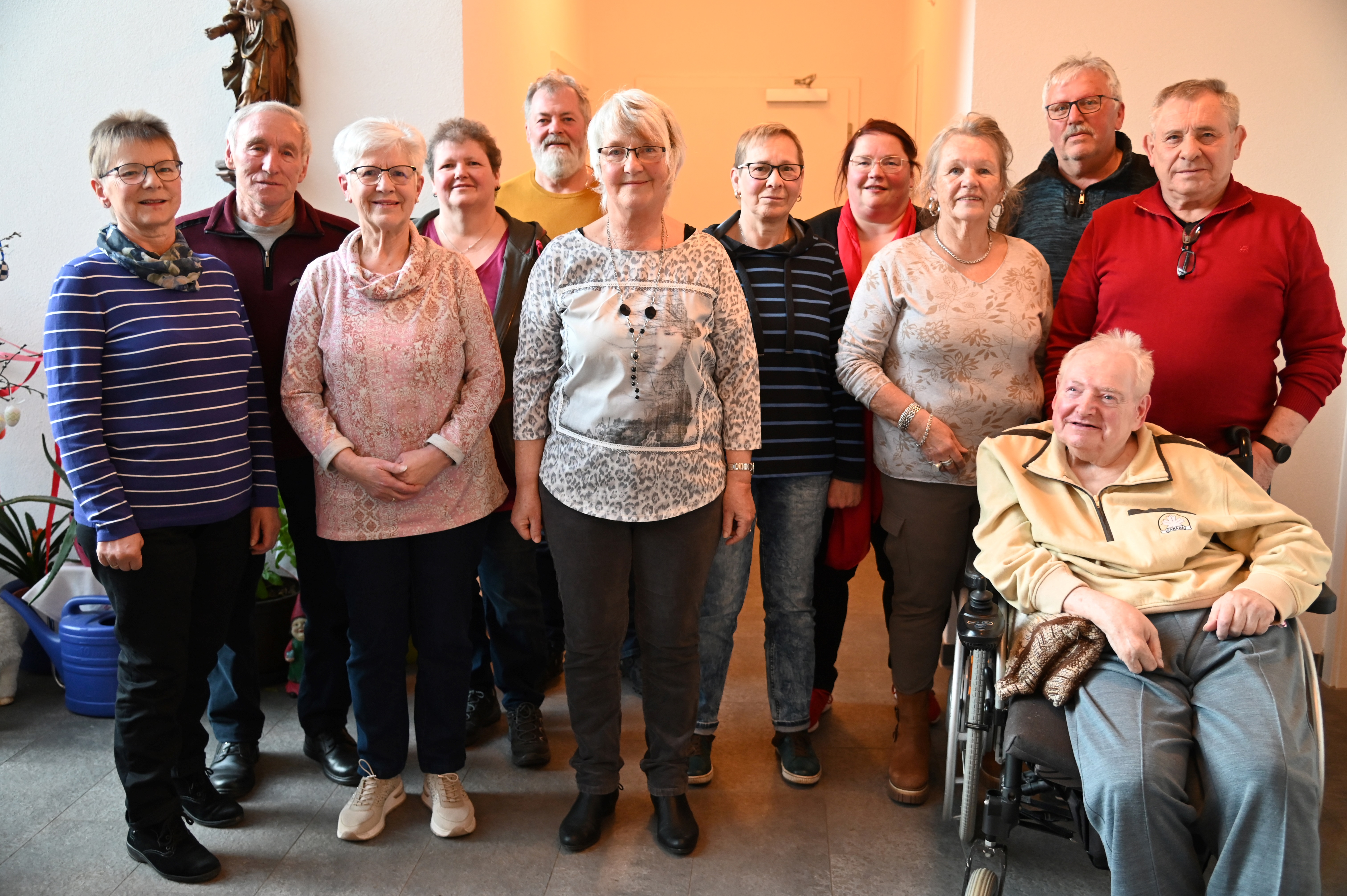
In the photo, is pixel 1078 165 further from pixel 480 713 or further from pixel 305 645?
pixel 305 645

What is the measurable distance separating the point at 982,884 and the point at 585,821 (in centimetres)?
88

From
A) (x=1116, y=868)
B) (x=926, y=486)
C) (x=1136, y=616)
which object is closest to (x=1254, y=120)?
(x=926, y=486)

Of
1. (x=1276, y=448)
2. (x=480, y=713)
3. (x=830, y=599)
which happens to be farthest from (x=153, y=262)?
(x=1276, y=448)

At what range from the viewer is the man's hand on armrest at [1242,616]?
1.79 metres

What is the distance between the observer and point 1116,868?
1620 mm

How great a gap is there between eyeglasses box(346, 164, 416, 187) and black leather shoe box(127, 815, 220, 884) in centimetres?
145

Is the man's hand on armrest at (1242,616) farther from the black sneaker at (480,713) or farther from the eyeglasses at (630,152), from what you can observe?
the black sneaker at (480,713)

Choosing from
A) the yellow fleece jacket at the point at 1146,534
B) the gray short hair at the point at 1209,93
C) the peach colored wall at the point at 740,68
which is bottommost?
A: the yellow fleece jacket at the point at 1146,534

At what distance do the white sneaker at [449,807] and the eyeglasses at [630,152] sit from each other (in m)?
1.47

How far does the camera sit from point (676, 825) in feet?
7.16

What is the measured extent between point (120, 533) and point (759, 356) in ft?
4.64

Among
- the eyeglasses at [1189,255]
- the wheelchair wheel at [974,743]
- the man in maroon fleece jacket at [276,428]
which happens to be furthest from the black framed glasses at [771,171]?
the wheelchair wheel at [974,743]

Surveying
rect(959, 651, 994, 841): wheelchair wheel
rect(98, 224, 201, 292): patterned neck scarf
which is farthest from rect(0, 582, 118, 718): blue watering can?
rect(959, 651, 994, 841): wheelchair wheel

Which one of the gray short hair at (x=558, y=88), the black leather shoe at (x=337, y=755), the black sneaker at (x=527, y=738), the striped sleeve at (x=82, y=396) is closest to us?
the striped sleeve at (x=82, y=396)
